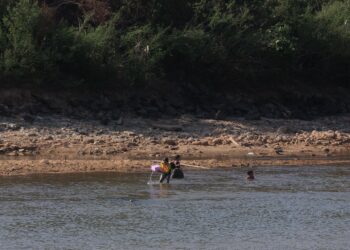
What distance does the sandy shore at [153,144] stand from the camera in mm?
25672

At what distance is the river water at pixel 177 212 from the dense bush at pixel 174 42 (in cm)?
854

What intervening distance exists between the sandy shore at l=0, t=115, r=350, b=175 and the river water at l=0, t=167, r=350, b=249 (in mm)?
1371

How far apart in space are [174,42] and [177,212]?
15633 mm

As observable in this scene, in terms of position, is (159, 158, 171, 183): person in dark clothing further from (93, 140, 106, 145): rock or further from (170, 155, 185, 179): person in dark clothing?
(93, 140, 106, 145): rock

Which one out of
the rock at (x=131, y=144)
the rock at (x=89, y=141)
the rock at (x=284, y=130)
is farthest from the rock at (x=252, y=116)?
the rock at (x=89, y=141)

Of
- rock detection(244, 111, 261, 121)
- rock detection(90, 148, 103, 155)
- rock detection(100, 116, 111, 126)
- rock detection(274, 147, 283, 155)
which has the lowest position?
rock detection(90, 148, 103, 155)

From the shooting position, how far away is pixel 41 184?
2236 centimetres

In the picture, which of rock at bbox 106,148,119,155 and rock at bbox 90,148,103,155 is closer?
rock at bbox 90,148,103,155

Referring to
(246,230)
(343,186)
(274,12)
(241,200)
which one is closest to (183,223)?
(246,230)

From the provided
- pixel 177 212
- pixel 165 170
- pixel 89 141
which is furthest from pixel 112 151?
pixel 177 212

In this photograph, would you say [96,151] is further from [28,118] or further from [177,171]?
→ [177,171]

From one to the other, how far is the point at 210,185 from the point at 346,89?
1877 cm

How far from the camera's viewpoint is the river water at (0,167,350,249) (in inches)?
685

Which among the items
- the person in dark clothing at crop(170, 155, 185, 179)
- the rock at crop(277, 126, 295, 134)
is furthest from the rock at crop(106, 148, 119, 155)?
the rock at crop(277, 126, 295, 134)
